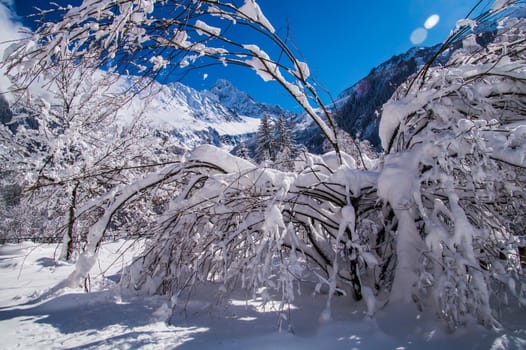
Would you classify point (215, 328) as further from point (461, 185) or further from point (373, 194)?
point (461, 185)

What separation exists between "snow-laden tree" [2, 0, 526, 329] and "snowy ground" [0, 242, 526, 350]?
162 mm

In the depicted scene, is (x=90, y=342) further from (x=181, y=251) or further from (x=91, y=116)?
(x=91, y=116)

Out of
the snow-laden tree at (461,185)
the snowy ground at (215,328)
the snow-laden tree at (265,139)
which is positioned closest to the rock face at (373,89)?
the snow-laden tree at (265,139)

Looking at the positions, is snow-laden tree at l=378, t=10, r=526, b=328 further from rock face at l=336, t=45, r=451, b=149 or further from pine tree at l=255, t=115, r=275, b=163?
rock face at l=336, t=45, r=451, b=149

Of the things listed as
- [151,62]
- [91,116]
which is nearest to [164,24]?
[151,62]

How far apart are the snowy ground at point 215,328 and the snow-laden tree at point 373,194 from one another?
0.53 ft

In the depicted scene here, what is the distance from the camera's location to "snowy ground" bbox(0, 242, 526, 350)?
195 centimetres

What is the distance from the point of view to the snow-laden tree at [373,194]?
6.46 feet

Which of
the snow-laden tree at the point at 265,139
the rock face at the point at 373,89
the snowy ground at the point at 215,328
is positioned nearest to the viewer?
the snowy ground at the point at 215,328

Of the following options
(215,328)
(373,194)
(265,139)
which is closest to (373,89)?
(265,139)

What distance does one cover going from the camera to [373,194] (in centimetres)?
298

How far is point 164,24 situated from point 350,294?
10.3ft

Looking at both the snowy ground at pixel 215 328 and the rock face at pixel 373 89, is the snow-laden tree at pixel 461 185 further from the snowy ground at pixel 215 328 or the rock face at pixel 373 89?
the rock face at pixel 373 89

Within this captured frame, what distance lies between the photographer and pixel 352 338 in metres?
2.03
